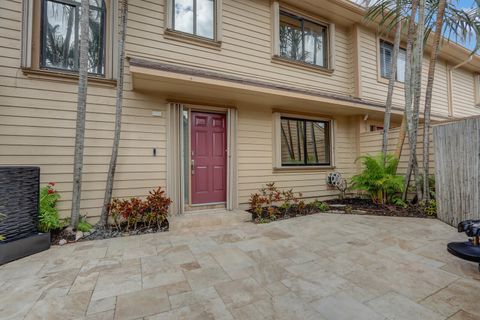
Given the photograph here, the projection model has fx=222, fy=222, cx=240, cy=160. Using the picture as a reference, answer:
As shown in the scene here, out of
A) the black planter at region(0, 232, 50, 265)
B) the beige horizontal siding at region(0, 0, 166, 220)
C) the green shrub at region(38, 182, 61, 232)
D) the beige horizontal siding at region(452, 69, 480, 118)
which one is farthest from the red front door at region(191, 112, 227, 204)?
the beige horizontal siding at region(452, 69, 480, 118)

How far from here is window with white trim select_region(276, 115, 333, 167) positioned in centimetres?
537

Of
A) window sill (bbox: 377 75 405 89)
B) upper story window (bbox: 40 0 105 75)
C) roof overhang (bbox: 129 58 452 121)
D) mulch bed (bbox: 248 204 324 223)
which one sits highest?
window sill (bbox: 377 75 405 89)

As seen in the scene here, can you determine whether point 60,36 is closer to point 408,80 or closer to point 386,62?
point 408,80

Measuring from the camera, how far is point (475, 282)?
75.5 inches

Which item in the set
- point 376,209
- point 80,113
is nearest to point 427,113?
point 376,209

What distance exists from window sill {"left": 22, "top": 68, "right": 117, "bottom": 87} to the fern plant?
5.30 m

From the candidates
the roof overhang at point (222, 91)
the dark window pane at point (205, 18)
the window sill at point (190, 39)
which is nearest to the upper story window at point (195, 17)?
the dark window pane at point (205, 18)

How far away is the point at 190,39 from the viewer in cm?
439

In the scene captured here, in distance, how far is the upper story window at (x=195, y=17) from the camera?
14.5 feet

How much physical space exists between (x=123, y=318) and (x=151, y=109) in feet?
10.9

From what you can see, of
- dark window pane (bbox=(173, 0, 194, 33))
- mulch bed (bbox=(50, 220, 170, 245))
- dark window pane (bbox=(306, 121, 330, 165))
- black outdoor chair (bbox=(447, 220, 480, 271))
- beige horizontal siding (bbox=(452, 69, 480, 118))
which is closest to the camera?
black outdoor chair (bbox=(447, 220, 480, 271))

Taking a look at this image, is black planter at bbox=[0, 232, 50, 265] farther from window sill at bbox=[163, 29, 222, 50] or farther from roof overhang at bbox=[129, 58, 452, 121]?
window sill at bbox=[163, 29, 222, 50]

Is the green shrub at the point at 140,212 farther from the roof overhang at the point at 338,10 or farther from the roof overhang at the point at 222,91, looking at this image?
the roof overhang at the point at 338,10

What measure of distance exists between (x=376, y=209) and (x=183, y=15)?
559 centimetres
